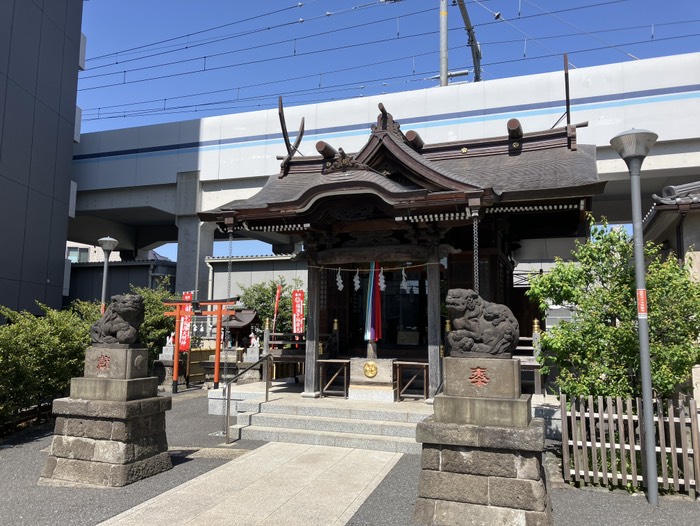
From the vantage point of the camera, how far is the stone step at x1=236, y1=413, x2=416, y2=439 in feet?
28.6

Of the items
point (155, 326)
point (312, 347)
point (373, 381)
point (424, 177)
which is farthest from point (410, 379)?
point (155, 326)

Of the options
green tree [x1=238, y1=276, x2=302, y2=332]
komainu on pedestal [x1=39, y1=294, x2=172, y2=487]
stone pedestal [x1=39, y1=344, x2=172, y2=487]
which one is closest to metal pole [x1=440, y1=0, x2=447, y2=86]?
green tree [x1=238, y1=276, x2=302, y2=332]

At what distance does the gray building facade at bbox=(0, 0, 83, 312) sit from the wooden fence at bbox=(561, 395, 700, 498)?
20.4 metres

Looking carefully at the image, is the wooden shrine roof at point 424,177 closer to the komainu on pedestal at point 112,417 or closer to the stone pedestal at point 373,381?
the stone pedestal at point 373,381

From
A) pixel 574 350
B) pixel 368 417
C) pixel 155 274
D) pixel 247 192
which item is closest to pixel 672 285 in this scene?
pixel 574 350

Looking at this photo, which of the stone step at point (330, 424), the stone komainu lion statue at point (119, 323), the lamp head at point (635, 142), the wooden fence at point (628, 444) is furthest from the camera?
the stone step at point (330, 424)

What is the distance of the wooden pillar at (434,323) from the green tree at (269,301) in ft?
43.4

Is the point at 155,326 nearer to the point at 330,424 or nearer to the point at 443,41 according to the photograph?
the point at 330,424

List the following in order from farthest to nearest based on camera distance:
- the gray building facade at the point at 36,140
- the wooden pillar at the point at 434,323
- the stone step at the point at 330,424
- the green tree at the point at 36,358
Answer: the gray building facade at the point at 36,140 → the wooden pillar at the point at 434,323 → the green tree at the point at 36,358 → the stone step at the point at 330,424

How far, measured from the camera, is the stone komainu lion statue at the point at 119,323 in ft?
23.0

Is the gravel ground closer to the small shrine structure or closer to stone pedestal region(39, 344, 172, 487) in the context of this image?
stone pedestal region(39, 344, 172, 487)

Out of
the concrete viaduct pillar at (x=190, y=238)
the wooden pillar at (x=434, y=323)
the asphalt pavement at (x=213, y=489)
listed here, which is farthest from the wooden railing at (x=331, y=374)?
the concrete viaduct pillar at (x=190, y=238)

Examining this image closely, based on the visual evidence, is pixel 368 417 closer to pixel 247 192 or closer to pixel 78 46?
pixel 247 192

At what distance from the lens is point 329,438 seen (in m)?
8.71
